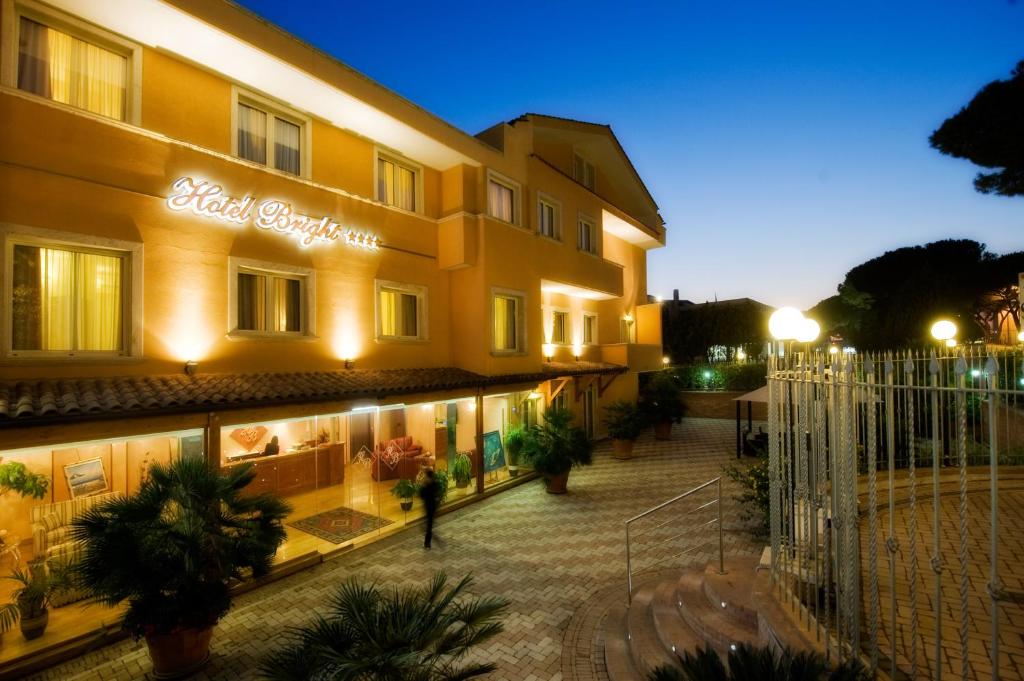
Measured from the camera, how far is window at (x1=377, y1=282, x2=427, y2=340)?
1270cm

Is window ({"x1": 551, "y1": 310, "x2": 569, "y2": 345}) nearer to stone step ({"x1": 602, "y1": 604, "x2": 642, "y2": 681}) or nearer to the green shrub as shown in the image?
stone step ({"x1": 602, "y1": 604, "x2": 642, "y2": 681})

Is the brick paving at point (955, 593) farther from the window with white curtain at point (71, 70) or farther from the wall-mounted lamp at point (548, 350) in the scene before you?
the window with white curtain at point (71, 70)

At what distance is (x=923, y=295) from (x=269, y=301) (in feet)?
78.1

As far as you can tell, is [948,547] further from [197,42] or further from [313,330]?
[197,42]

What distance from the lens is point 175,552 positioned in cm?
530

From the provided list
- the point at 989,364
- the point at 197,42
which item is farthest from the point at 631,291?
the point at 989,364

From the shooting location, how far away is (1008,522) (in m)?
7.97

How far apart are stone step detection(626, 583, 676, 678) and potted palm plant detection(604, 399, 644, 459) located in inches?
396

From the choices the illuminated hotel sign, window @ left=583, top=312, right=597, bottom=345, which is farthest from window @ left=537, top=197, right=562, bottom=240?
the illuminated hotel sign

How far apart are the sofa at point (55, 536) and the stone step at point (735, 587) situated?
345 inches

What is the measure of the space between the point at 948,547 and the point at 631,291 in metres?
18.7

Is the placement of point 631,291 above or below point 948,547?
above

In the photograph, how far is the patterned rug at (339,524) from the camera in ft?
34.3

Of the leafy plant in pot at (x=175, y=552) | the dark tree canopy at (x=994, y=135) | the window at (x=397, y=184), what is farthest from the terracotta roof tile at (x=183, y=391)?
the dark tree canopy at (x=994, y=135)
